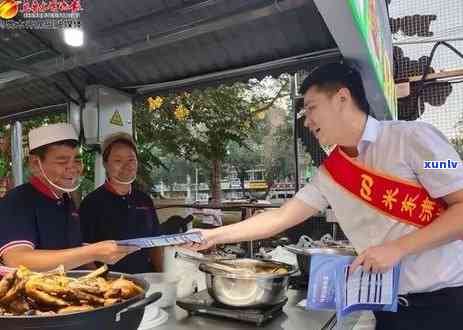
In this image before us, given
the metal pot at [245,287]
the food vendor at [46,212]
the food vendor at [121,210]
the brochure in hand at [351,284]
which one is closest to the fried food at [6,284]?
the food vendor at [46,212]

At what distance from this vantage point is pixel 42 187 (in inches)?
77.5

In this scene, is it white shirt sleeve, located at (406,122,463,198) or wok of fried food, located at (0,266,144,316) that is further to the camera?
white shirt sleeve, located at (406,122,463,198)

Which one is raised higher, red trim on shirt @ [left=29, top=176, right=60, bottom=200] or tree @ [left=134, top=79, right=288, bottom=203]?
tree @ [left=134, top=79, right=288, bottom=203]

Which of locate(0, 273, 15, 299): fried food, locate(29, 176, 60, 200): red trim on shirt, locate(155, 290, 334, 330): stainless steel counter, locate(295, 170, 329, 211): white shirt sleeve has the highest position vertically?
locate(29, 176, 60, 200): red trim on shirt

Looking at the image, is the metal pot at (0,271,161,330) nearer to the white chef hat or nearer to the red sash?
the red sash

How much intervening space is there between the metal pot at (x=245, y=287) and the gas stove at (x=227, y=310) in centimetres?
2

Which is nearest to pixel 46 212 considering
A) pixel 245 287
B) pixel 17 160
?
pixel 245 287

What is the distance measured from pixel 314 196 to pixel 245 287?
1.77 ft

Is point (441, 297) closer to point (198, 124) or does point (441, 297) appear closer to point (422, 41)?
point (422, 41)

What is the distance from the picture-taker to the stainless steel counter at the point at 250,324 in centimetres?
146

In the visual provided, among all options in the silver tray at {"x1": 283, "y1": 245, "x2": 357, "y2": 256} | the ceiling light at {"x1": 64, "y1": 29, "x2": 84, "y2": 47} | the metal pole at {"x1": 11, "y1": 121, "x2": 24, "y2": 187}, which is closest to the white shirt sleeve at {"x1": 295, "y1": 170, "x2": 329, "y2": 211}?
the silver tray at {"x1": 283, "y1": 245, "x2": 357, "y2": 256}

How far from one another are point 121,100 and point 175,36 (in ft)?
3.86

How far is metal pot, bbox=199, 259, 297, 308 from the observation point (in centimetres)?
147

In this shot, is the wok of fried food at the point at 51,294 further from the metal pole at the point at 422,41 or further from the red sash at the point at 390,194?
the metal pole at the point at 422,41
